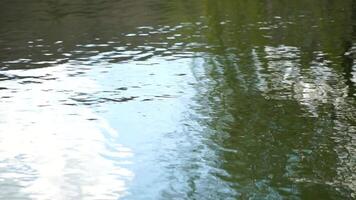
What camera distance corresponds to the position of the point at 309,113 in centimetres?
1388

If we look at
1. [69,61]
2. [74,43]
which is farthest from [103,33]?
[69,61]

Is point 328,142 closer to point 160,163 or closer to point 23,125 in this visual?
point 160,163

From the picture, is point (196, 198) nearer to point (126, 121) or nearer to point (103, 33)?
point (126, 121)

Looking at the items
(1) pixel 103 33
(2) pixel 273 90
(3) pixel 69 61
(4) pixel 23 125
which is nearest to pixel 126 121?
(4) pixel 23 125

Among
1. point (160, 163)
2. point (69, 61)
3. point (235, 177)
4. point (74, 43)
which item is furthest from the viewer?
point (74, 43)

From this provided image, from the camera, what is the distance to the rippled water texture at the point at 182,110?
1077 centimetres

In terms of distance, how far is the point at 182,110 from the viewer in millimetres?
14625

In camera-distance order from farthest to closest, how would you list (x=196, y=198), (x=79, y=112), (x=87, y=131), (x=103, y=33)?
(x=103, y=33) < (x=79, y=112) < (x=87, y=131) < (x=196, y=198)

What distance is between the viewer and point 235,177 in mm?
10703

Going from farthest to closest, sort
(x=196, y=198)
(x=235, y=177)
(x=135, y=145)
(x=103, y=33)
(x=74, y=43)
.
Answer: (x=103, y=33) → (x=74, y=43) → (x=135, y=145) → (x=235, y=177) → (x=196, y=198)

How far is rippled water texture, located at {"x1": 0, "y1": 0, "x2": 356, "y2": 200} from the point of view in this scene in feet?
35.3

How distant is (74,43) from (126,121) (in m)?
10.5

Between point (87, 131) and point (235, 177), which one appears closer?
point (235, 177)

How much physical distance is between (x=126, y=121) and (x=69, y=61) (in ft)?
23.8
